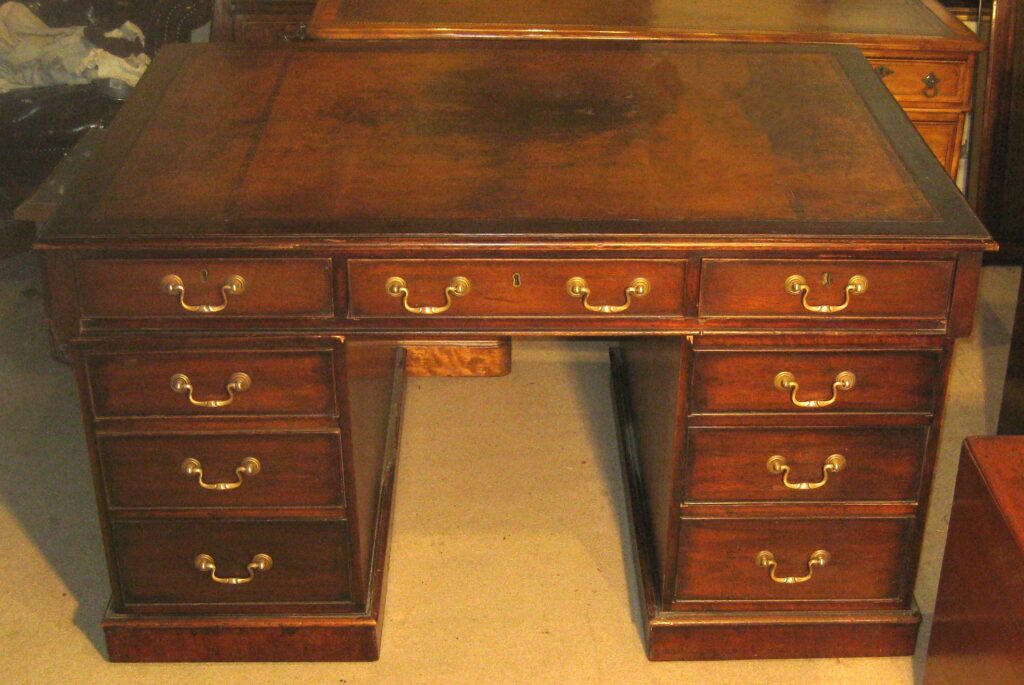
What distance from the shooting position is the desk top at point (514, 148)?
1.97m

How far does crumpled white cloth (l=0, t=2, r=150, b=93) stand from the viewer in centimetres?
366

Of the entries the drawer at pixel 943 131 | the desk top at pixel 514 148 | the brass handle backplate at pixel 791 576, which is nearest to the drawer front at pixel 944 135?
the drawer at pixel 943 131

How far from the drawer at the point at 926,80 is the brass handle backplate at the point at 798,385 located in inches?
44.4

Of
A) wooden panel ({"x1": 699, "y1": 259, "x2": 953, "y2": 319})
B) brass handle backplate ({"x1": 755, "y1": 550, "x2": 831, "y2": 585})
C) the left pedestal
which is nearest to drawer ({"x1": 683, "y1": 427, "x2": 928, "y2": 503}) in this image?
brass handle backplate ({"x1": 755, "y1": 550, "x2": 831, "y2": 585})

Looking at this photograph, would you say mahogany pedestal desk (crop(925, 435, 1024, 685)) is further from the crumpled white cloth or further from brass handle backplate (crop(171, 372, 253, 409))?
the crumpled white cloth

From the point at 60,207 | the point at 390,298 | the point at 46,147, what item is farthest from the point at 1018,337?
the point at 46,147

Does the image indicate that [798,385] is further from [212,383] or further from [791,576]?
[212,383]

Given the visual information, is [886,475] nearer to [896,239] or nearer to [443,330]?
[896,239]

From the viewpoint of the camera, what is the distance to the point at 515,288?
6.52 feet

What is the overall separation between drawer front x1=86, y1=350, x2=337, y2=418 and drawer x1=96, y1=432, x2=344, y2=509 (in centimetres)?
5

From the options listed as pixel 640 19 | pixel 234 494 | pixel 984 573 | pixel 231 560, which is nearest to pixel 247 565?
pixel 231 560

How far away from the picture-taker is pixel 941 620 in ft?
6.97

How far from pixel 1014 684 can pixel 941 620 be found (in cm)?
29

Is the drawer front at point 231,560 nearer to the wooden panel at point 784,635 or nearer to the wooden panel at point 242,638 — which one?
the wooden panel at point 242,638
